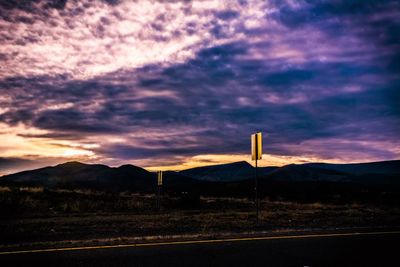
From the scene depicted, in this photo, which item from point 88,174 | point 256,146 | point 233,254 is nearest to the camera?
point 233,254

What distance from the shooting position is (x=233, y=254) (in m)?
7.77

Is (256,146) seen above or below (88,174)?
below

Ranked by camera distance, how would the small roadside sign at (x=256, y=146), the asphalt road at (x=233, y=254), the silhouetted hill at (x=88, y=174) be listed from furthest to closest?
the silhouetted hill at (x=88, y=174) < the small roadside sign at (x=256, y=146) < the asphalt road at (x=233, y=254)

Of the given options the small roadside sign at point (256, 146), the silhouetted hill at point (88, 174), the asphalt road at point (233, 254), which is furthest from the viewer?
the silhouetted hill at point (88, 174)

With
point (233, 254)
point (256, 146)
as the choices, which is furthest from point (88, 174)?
point (233, 254)

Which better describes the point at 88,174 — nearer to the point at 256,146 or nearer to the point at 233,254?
the point at 256,146

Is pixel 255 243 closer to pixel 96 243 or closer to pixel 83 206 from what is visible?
pixel 96 243

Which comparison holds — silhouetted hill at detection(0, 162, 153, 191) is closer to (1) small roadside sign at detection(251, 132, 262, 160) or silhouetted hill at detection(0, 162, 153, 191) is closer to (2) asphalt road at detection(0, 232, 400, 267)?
(1) small roadside sign at detection(251, 132, 262, 160)

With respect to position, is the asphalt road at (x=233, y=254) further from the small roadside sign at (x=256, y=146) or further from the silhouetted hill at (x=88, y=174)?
the silhouetted hill at (x=88, y=174)

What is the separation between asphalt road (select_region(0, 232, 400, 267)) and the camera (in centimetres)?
705

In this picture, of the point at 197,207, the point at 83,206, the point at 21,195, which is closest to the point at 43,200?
the point at 21,195

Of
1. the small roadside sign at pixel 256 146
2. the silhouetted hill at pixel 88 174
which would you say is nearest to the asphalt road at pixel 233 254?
the small roadside sign at pixel 256 146

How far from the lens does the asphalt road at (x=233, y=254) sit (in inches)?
278

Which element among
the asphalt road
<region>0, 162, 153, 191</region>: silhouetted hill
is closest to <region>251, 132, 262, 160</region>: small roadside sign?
the asphalt road
